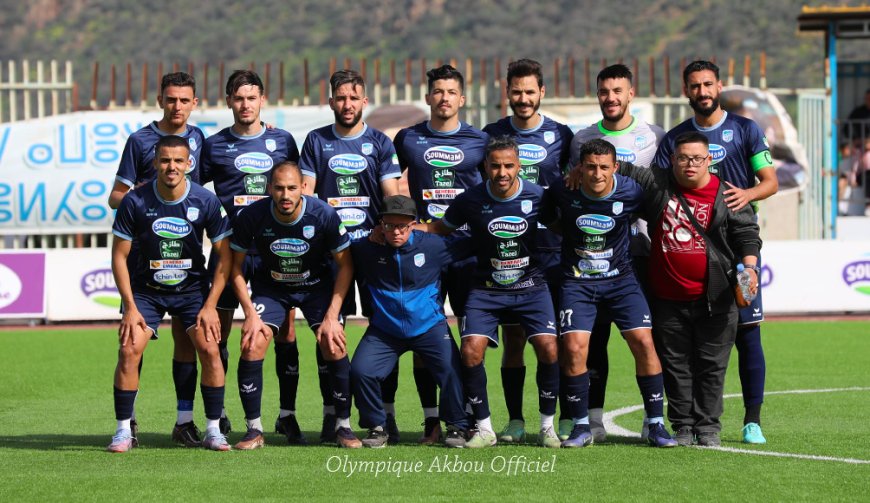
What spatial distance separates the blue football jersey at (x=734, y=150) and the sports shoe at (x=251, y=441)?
2906mm

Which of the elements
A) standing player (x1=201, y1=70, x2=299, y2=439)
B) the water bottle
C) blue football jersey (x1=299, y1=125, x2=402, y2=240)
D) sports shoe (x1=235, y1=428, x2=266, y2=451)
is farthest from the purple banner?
the water bottle

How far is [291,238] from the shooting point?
26.0 ft

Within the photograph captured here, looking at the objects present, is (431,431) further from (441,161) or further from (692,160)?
(692,160)

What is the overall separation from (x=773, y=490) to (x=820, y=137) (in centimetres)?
1649

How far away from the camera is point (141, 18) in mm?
51719

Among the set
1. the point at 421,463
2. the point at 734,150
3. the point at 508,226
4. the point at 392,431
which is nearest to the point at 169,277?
the point at 392,431

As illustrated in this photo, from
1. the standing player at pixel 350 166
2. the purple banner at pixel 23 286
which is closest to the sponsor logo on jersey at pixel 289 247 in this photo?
the standing player at pixel 350 166

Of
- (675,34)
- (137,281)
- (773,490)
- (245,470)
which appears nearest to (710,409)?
(773,490)

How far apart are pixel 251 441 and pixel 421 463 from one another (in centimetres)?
118

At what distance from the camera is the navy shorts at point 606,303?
7.75m

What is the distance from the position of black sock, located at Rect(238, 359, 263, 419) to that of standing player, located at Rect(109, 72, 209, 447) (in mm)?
466

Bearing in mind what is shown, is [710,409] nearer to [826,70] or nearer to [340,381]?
[340,381]

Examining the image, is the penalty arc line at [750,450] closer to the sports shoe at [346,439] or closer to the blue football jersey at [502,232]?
the blue football jersey at [502,232]

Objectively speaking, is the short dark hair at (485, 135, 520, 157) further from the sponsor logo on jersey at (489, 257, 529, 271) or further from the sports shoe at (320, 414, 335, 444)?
the sports shoe at (320, 414, 335, 444)
